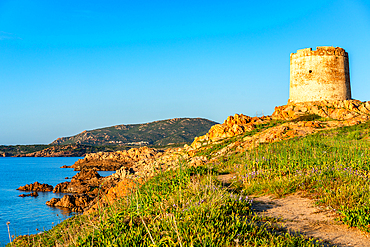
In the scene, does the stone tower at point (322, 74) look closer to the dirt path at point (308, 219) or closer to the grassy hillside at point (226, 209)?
the grassy hillside at point (226, 209)

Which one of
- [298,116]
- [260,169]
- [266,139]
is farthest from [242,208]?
[298,116]

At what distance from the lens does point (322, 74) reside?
26.9m

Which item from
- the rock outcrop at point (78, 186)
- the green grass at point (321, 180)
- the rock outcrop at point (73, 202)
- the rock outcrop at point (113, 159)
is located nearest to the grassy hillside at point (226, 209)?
the green grass at point (321, 180)

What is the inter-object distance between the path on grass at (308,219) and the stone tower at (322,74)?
72.4 ft

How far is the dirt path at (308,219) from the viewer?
4801 mm

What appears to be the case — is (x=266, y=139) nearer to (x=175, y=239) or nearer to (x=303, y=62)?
(x=303, y=62)

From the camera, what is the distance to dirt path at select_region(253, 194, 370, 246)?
4.80m

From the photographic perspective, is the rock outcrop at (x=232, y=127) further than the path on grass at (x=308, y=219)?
Yes

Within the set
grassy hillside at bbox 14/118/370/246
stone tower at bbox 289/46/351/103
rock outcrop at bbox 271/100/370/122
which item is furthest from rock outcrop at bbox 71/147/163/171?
grassy hillside at bbox 14/118/370/246

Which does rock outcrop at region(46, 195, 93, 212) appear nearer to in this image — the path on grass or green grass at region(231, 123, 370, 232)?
green grass at region(231, 123, 370, 232)

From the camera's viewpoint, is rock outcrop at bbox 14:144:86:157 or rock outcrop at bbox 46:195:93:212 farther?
rock outcrop at bbox 14:144:86:157

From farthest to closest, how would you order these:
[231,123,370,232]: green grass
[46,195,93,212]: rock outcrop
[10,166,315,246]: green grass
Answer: [46,195,93,212]: rock outcrop
[231,123,370,232]: green grass
[10,166,315,246]: green grass

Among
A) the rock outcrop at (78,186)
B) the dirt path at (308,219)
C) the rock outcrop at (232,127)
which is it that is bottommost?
the rock outcrop at (78,186)

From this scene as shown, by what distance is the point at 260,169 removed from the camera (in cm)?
863
